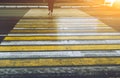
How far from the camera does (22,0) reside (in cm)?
2375

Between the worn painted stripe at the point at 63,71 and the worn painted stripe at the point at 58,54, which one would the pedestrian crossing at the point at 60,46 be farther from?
the worn painted stripe at the point at 63,71

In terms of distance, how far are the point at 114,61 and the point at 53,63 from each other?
1313mm

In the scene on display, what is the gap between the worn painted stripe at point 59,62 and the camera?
551 centimetres

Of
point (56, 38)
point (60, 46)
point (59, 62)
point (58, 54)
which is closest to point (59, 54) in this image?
point (58, 54)

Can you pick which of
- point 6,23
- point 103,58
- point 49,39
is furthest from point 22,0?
point 103,58

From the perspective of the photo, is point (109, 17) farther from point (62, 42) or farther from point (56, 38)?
point (62, 42)

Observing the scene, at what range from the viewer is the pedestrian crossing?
18.8 feet

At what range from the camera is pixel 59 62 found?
18.6 ft

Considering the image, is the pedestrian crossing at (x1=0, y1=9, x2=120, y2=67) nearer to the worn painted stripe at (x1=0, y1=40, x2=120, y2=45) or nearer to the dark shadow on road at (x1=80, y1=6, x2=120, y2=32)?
the worn painted stripe at (x1=0, y1=40, x2=120, y2=45)

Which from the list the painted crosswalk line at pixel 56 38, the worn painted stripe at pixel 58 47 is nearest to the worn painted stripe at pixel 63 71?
the worn painted stripe at pixel 58 47

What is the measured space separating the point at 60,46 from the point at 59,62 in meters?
1.49

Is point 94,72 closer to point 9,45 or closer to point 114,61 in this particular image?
point 114,61

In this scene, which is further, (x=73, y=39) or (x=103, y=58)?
(x=73, y=39)

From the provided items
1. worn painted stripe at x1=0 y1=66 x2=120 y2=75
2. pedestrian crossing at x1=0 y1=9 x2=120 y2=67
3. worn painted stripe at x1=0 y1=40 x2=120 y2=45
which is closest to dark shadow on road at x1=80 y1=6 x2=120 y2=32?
pedestrian crossing at x1=0 y1=9 x2=120 y2=67
